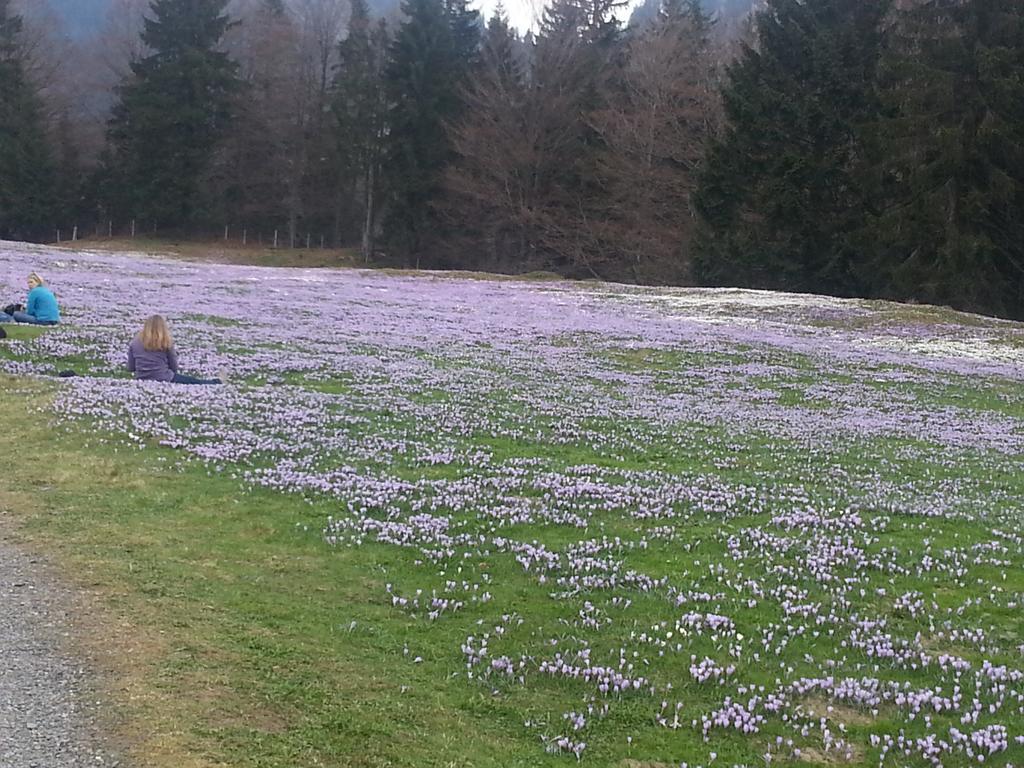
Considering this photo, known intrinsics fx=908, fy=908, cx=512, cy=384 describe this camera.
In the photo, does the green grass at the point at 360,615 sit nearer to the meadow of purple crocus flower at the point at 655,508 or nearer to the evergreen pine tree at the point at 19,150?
the meadow of purple crocus flower at the point at 655,508

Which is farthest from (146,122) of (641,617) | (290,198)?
(641,617)

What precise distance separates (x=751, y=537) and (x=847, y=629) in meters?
2.40

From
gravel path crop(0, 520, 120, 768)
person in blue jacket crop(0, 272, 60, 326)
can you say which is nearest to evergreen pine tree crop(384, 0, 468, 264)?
person in blue jacket crop(0, 272, 60, 326)

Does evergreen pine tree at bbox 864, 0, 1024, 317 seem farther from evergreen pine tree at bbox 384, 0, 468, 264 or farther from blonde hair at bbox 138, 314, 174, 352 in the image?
blonde hair at bbox 138, 314, 174, 352

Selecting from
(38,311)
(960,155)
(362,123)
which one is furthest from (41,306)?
(362,123)

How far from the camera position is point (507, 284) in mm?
55219

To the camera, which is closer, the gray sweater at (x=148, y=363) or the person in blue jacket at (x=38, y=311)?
the gray sweater at (x=148, y=363)

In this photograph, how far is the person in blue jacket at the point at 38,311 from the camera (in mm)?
22359

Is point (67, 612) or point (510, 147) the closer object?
point (67, 612)

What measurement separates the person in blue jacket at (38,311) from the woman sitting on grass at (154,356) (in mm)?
7032

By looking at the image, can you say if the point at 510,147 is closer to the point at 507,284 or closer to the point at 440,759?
the point at 507,284

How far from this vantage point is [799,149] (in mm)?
61281

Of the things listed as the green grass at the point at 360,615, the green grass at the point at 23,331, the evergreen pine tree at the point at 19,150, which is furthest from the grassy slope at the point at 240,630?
the evergreen pine tree at the point at 19,150

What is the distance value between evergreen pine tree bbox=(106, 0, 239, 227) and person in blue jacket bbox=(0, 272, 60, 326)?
64425 millimetres
